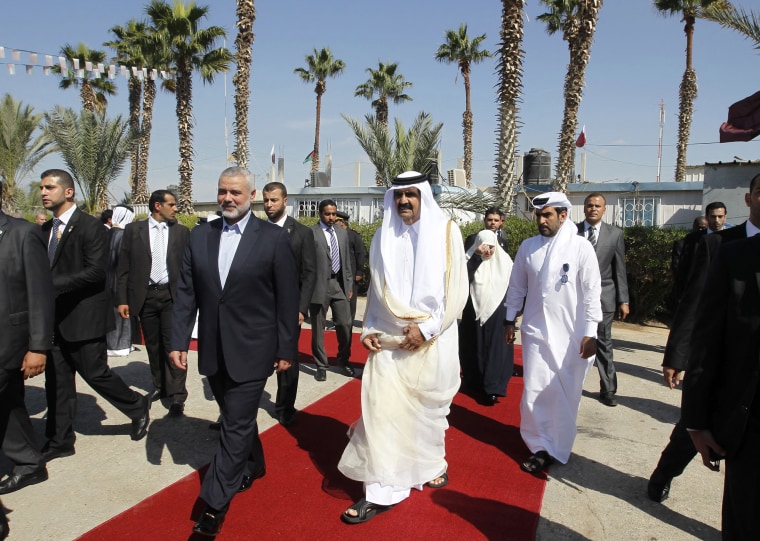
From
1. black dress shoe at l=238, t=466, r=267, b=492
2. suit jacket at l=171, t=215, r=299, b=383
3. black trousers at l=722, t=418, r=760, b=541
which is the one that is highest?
A: suit jacket at l=171, t=215, r=299, b=383

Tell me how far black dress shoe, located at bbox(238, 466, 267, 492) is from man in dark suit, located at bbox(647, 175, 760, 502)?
2.67 metres

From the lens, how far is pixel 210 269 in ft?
11.9

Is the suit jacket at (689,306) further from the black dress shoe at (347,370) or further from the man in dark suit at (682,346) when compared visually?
the black dress shoe at (347,370)

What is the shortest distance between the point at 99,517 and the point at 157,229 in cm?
290

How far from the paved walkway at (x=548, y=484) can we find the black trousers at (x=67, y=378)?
0.79 feet

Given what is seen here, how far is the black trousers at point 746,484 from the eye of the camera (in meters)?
1.97

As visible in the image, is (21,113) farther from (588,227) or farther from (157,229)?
(588,227)

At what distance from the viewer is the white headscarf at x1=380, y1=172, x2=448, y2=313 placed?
12.5ft

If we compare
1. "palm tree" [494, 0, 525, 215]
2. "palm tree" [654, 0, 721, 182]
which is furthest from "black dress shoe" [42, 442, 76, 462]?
"palm tree" [654, 0, 721, 182]

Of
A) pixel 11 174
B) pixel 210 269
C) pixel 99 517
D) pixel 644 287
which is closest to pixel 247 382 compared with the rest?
pixel 210 269

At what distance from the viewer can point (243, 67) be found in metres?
19.5

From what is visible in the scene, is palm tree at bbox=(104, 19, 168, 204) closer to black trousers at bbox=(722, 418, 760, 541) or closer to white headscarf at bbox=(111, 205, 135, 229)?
white headscarf at bbox=(111, 205, 135, 229)

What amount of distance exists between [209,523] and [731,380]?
107 inches

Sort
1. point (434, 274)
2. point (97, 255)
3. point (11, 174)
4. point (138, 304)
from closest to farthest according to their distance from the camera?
point (434, 274) < point (97, 255) < point (138, 304) < point (11, 174)
